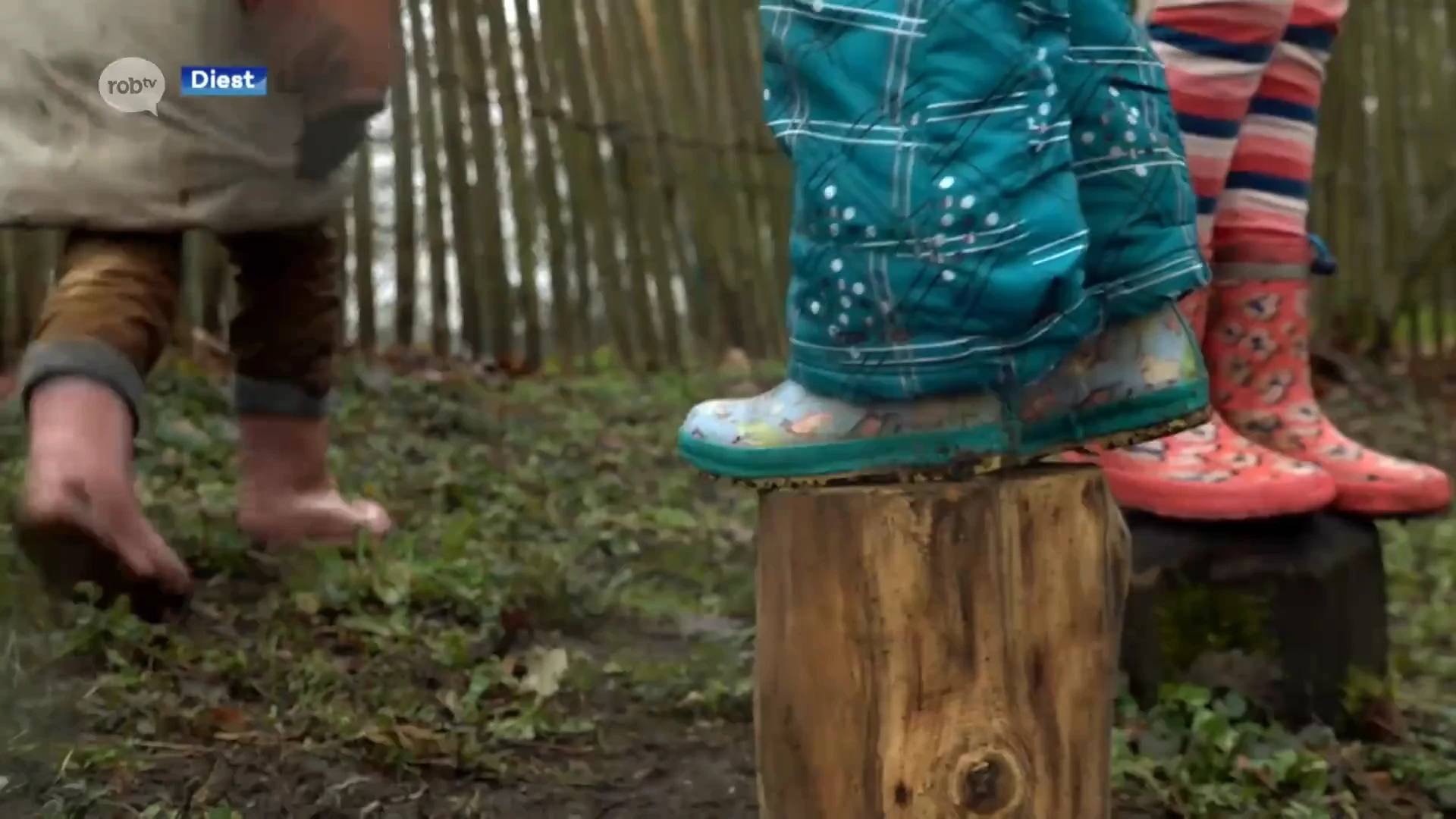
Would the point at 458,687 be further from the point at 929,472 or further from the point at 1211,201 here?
the point at 1211,201

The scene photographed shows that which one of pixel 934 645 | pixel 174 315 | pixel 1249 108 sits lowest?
pixel 934 645

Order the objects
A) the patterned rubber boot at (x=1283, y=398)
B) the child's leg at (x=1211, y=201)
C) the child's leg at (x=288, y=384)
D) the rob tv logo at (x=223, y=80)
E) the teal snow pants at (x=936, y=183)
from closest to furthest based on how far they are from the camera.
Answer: the teal snow pants at (x=936, y=183) → the rob tv logo at (x=223, y=80) → the child's leg at (x=1211, y=201) → the patterned rubber boot at (x=1283, y=398) → the child's leg at (x=288, y=384)

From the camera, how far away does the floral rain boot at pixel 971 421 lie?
945 millimetres

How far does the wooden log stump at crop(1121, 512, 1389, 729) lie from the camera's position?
1.47 meters

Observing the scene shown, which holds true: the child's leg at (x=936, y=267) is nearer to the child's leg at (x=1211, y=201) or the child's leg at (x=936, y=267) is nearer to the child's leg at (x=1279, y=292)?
the child's leg at (x=1211, y=201)

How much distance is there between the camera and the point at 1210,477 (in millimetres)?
1417

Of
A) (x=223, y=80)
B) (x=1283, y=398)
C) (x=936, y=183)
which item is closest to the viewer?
(x=936, y=183)

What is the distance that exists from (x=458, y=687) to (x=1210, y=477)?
736 millimetres

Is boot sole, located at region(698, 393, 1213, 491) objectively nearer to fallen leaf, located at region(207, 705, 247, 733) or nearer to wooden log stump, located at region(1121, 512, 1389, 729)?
wooden log stump, located at region(1121, 512, 1389, 729)

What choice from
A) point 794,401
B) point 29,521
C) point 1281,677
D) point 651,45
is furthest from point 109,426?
point 651,45

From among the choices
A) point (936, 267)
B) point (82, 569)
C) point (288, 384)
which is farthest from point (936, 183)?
point (288, 384)

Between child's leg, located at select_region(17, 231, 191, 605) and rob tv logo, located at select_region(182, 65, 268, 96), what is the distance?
0.22 metres

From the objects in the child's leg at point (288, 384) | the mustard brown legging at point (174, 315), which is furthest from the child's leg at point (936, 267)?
the child's leg at point (288, 384)

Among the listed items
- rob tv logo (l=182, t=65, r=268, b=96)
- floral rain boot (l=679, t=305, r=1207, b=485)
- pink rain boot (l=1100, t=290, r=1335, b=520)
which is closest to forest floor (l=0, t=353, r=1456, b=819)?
pink rain boot (l=1100, t=290, r=1335, b=520)
